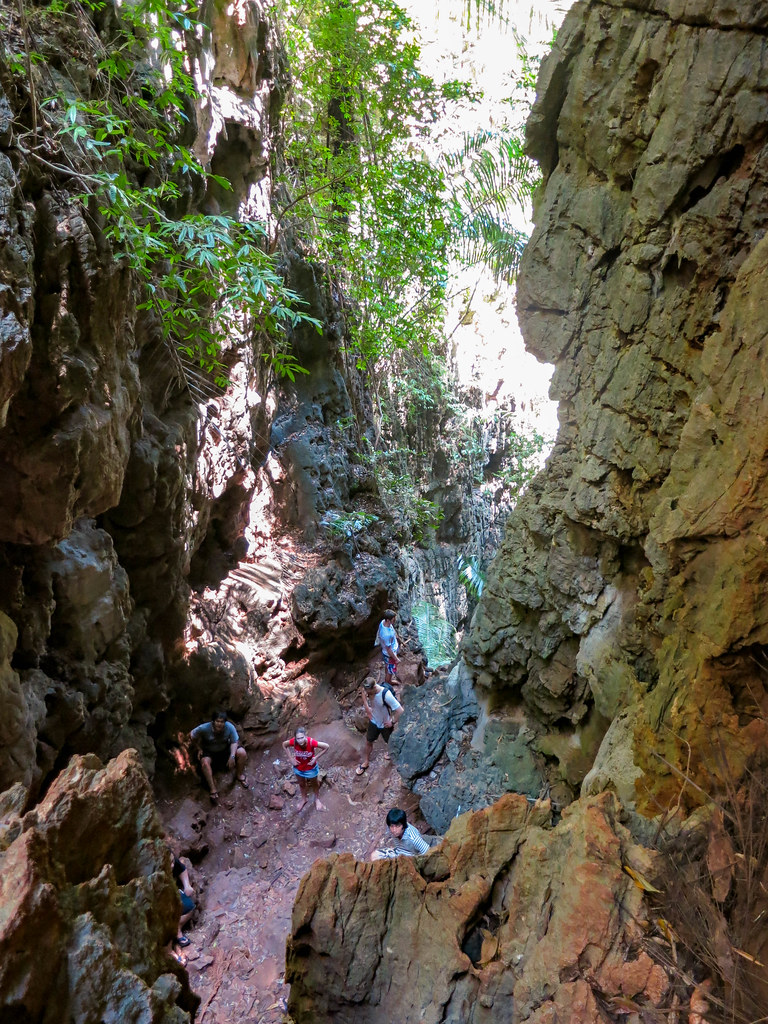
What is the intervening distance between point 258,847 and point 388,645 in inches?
132

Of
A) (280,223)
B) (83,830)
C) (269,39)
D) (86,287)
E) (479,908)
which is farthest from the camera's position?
(280,223)

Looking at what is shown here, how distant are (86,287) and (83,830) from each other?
333 centimetres

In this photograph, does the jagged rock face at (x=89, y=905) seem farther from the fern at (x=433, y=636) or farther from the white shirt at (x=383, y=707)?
the fern at (x=433, y=636)

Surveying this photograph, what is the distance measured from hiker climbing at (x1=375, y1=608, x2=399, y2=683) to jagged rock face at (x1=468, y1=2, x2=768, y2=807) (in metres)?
2.36

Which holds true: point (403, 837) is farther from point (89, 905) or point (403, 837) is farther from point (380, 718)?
point (89, 905)

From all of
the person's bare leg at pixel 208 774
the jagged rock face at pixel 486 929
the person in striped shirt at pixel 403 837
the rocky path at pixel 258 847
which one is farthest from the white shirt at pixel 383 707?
the jagged rock face at pixel 486 929

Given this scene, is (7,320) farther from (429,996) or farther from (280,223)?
(280,223)

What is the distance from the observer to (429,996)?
321 cm

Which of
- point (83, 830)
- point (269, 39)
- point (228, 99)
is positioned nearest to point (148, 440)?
point (83, 830)

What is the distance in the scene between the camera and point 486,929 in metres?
3.49

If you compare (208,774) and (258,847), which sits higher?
(208,774)

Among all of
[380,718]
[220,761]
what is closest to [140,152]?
[220,761]

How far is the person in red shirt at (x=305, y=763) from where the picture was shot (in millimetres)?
6812

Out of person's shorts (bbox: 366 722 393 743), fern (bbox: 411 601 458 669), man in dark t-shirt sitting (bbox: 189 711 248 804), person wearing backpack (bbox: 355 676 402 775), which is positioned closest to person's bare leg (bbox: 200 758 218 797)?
man in dark t-shirt sitting (bbox: 189 711 248 804)
